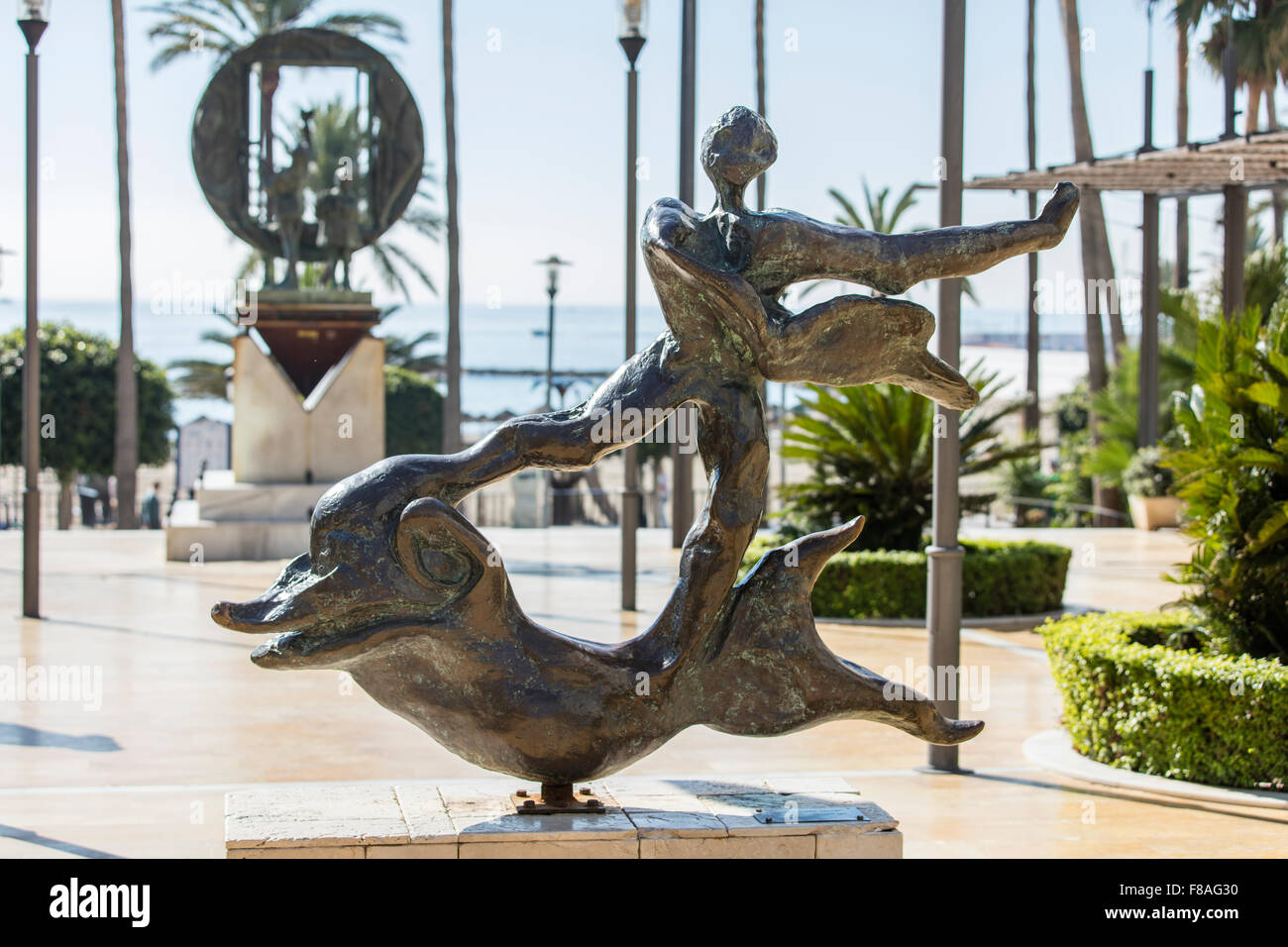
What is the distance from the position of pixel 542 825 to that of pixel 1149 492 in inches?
752

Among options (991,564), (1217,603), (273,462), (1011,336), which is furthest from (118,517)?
(1011,336)

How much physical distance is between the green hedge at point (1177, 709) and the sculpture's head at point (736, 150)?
3.32 meters

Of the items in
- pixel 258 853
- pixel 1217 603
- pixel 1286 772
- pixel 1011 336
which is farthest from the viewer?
pixel 1011 336

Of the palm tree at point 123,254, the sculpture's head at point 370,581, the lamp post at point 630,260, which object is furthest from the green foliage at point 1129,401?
the sculpture's head at point 370,581

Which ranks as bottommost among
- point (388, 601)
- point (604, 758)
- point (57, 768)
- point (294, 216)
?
point (57, 768)

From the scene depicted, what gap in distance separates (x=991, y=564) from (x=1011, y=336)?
77.3 m

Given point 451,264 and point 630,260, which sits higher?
point 451,264

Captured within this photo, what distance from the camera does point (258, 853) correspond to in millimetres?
4938

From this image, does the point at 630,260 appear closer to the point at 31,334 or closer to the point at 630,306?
the point at 630,306

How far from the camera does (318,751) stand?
8.03m

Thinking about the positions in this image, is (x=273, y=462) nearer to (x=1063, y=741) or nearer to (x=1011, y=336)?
(x=1063, y=741)

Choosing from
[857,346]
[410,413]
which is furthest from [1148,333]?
[857,346]

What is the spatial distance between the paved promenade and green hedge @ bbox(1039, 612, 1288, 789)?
0.31m

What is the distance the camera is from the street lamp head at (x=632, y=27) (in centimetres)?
1264
